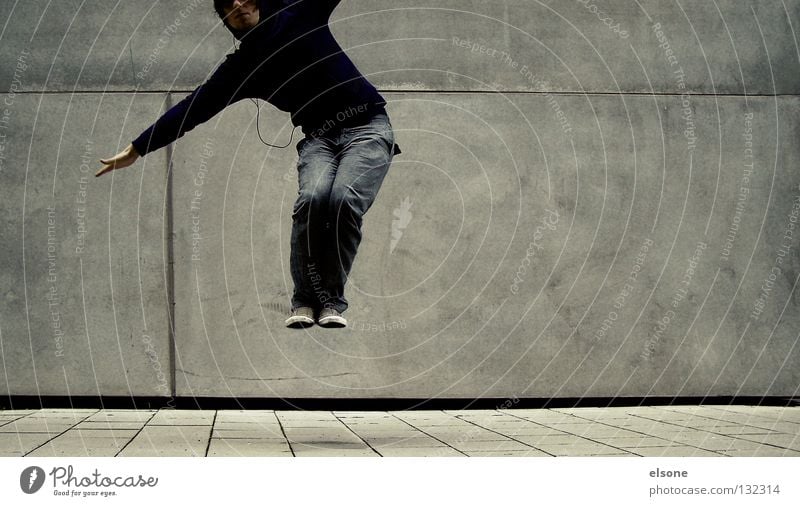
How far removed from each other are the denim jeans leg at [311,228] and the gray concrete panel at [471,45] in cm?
319

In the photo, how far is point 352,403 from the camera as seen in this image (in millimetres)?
7551

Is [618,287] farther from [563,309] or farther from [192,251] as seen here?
[192,251]

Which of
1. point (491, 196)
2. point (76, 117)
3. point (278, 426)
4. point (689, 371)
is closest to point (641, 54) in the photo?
point (491, 196)

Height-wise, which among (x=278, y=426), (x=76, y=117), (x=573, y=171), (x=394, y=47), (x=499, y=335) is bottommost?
(x=278, y=426)

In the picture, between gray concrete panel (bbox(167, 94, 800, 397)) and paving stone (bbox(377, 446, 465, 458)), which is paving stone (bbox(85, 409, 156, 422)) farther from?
paving stone (bbox(377, 446, 465, 458))

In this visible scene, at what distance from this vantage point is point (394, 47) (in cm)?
761

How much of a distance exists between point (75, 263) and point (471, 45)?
390cm

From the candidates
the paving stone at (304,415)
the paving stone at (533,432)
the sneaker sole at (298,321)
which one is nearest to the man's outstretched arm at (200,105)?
the sneaker sole at (298,321)

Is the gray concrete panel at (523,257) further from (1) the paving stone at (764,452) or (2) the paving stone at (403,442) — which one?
(1) the paving stone at (764,452)

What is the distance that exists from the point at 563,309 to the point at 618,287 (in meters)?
0.52

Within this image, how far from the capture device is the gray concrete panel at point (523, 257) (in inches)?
295

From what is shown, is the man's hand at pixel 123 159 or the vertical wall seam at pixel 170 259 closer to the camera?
the man's hand at pixel 123 159

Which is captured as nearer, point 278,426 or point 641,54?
point 278,426

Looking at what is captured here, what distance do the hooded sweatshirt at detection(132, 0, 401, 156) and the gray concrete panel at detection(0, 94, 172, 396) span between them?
7.65 feet
